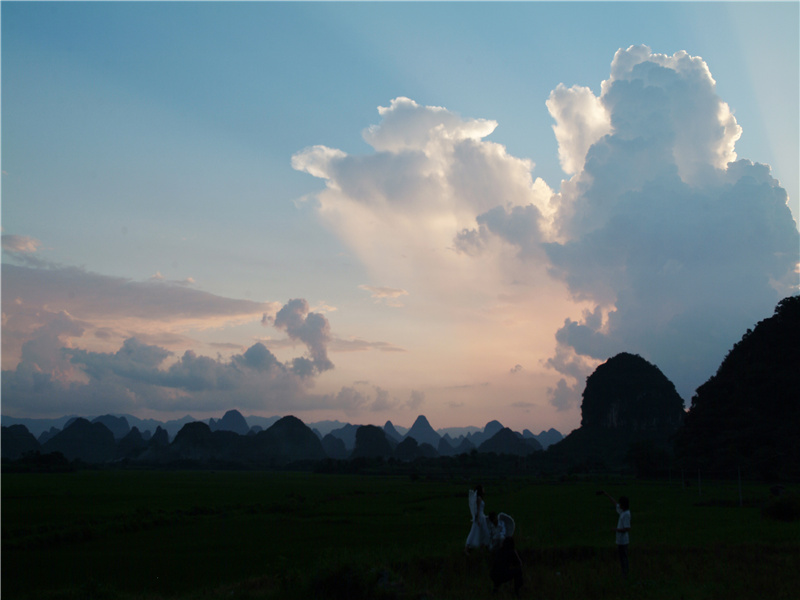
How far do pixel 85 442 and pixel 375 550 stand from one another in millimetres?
142952

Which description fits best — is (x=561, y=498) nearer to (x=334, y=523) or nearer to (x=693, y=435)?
(x=334, y=523)

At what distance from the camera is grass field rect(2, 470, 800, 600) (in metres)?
9.67

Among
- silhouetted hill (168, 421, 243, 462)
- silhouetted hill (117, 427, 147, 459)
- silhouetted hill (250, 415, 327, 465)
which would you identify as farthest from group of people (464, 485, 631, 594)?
silhouetted hill (117, 427, 147, 459)

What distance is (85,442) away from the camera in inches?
5300

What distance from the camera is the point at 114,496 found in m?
34.6

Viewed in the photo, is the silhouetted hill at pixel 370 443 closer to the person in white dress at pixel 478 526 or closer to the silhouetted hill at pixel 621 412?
the silhouetted hill at pixel 621 412

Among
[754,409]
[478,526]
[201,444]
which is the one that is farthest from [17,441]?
[478,526]

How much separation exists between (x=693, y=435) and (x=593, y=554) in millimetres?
40435

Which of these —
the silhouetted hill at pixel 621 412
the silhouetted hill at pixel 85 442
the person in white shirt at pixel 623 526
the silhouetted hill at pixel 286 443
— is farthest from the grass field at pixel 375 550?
the silhouetted hill at pixel 85 442

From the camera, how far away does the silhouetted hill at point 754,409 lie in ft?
129

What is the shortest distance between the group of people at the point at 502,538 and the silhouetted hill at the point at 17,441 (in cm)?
12732

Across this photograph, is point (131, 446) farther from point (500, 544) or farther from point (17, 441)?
point (500, 544)

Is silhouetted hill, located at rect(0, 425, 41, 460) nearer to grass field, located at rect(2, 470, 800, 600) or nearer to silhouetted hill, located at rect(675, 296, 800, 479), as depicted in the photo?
grass field, located at rect(2, 470, 800, 600)

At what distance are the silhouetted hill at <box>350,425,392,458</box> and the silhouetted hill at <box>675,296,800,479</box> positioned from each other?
92.7 meters
